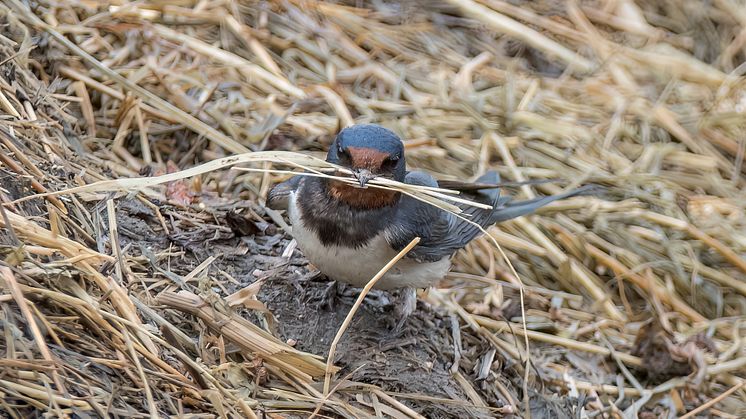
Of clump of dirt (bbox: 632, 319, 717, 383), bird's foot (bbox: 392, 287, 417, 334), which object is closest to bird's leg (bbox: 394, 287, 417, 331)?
bird's foot (bbox: 392, 287, 417, 334)

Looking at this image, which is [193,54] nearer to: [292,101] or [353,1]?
[292,101]

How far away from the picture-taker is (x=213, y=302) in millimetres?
3295

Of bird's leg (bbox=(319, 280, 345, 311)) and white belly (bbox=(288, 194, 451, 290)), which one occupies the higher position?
white belly (bbox=(288, 194, 451, 290))

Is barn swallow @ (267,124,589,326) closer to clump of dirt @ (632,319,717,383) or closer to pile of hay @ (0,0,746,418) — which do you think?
pile of hay @ (0,0,746,418)

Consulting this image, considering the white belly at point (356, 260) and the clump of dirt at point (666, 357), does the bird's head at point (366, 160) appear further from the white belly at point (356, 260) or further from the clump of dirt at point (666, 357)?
the clump of dirt at point (666, 357)

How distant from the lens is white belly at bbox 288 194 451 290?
3861mm

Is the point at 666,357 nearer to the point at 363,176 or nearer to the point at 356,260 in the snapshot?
the point at 356,260

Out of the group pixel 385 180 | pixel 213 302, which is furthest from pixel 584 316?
pixel 213 302

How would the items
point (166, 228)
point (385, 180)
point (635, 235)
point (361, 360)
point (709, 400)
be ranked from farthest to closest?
point (635, 235) → point (709, 400) → point (166, 228) → point (361, 360) → point (385, 180)

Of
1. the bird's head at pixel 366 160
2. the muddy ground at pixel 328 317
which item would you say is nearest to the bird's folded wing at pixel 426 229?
the bird's head at pixel 366 160

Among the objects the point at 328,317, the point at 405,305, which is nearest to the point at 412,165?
the point at 405,305

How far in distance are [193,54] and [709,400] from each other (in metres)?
3.58

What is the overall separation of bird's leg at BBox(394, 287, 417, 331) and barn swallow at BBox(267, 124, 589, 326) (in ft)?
0.46

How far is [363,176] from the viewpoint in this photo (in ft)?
11.9
